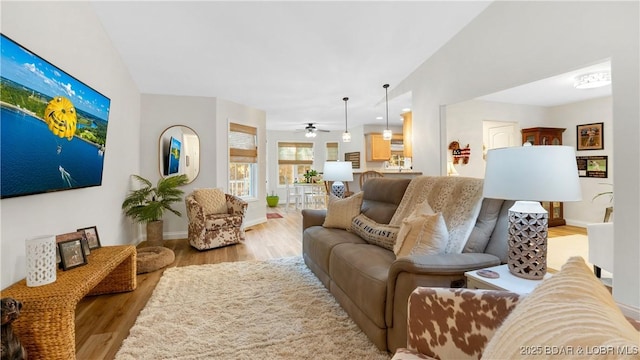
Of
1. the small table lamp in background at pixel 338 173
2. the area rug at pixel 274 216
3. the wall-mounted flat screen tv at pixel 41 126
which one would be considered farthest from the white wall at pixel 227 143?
the wall-mounted flat screen tv at pixel 41 126

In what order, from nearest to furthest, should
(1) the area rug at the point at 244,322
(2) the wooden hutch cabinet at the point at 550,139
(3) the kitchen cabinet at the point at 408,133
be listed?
(1) the area rug at the point at 244,322 < (2) the wooden hutch cabinet at the point at 550,139 < (3) the kitchen cabinet at the point at 408,133

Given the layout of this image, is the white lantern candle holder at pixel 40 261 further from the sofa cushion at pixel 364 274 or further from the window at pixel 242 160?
the window at pixel 242 160

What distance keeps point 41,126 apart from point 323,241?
7.32ft

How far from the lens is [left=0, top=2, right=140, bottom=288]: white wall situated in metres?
1.83

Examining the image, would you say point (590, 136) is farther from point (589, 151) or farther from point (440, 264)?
point (440, 264)

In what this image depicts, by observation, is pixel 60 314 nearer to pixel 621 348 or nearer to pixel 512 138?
pixel 621 348

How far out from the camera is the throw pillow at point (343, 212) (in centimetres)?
305

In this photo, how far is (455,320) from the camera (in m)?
1.07

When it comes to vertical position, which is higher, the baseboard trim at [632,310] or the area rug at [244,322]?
the baseboard trim at [632,310]

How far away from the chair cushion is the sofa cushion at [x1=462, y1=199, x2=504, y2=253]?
10.8ft

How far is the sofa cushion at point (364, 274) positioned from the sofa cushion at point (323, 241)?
13 cm

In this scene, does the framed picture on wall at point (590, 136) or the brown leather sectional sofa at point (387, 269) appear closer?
the brown leather sectional sofa at point (387, 269)

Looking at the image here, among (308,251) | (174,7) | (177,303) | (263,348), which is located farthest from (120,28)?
(263,348)

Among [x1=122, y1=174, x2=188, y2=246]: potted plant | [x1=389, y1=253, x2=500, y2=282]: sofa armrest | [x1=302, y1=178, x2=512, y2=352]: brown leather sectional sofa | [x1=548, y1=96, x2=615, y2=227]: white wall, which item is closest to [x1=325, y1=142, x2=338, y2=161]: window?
[x1=548, y1=96, x2=615, y2=227]: white wall
